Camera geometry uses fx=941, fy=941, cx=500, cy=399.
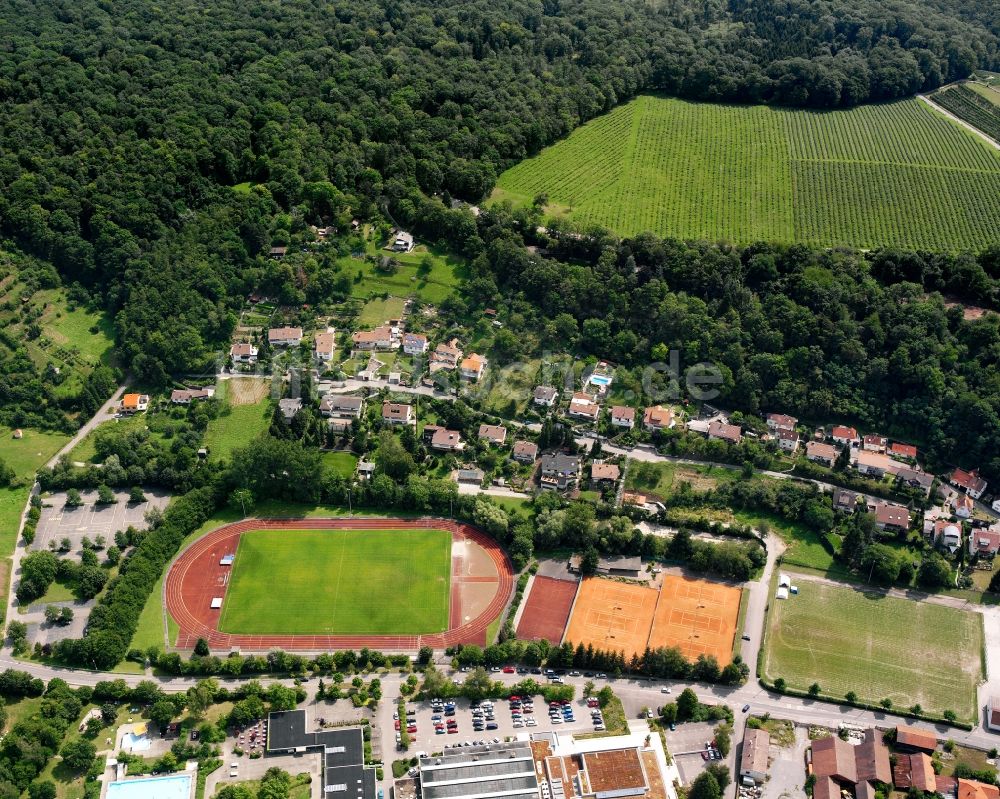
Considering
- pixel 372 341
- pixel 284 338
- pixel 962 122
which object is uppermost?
pixel 962 122

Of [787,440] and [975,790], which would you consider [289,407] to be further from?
[975,790]

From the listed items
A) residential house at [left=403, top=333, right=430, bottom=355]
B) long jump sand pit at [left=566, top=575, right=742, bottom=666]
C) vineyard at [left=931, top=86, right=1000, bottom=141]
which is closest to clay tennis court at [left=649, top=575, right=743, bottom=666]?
long jump sand pit at [left=566, top=575, right=742, bottom=666]

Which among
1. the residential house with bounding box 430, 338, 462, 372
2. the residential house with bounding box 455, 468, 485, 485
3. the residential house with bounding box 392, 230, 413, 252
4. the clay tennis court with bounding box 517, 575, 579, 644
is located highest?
the residential house with bounding box 392, 230, 413, 252

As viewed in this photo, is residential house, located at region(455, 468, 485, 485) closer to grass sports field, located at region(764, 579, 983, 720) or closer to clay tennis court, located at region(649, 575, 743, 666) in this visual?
clay tennis court, located at region(649, 575, 743, 666)

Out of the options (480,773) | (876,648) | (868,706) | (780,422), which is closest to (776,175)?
(780,422)

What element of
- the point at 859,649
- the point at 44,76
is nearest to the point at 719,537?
the point at 859,649

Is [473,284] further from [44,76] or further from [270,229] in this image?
[44,76]
